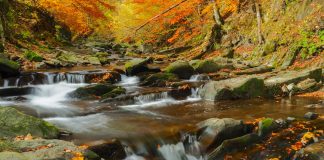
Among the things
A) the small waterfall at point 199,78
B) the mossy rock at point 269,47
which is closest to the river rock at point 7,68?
the small waterfall at point 199,78

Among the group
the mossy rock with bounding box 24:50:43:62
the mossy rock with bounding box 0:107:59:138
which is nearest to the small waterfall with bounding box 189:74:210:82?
the mossy rock with bounding box 24:50:43:62

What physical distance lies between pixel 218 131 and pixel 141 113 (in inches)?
140

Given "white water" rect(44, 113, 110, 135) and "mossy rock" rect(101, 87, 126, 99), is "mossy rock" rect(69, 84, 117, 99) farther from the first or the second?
"white water" rect(44, 113, 110, 135)

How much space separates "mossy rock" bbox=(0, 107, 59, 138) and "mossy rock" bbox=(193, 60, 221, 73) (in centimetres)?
1029

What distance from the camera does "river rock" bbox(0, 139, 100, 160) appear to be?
15.6ft

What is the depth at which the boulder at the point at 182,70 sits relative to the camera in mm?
15805

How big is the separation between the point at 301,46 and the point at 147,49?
1790 cm

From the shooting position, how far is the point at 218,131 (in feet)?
23.8

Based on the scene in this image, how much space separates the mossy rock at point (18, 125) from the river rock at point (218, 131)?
125 inches

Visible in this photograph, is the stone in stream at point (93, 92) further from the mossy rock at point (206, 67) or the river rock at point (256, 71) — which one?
the river rock at point (256, 71)

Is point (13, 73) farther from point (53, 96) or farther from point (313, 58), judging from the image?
point (313, 58)

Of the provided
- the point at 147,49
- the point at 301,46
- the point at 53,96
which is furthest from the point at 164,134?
the point at 147,49

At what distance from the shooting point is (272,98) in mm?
11750

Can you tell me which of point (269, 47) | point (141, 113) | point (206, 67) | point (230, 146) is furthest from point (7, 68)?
point (269, 47)
